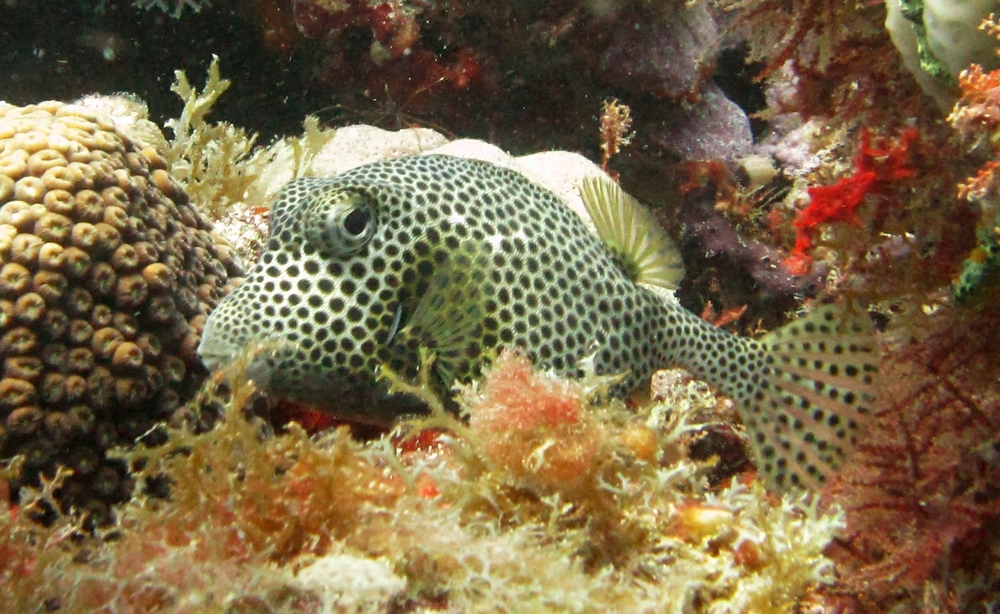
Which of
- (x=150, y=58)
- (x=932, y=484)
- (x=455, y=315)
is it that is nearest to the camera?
(x=932, y=484)

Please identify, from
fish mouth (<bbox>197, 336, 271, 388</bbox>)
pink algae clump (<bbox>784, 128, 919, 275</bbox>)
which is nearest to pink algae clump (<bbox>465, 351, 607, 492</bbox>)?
fish mouth (<bbox>197, 336, 271, 388</bbox>)

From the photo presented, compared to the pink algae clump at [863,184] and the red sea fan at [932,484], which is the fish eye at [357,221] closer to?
the pink algae clump at [863,184]

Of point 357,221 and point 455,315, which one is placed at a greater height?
point 357,221

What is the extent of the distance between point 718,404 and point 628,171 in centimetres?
315

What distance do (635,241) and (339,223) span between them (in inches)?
66.8

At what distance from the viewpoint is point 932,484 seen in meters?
2.62

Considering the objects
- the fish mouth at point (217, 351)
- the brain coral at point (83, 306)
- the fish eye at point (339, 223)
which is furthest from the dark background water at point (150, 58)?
the fish mouth at point (217, 351)

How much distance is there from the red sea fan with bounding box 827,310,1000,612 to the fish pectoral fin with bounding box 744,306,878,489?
25cm

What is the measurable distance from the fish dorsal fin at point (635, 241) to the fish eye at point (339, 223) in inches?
54.4

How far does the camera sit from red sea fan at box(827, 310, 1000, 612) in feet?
8.09

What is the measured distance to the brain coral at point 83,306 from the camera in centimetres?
281

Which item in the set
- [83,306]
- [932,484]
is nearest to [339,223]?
[83,306]

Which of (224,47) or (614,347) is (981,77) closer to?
(614,347)

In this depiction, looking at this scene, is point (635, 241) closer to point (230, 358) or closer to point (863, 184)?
point (863, 184)
